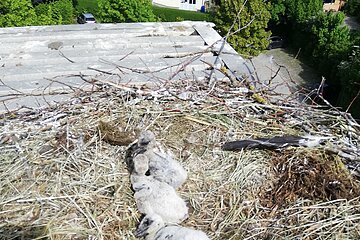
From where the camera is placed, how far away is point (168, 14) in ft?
66.8

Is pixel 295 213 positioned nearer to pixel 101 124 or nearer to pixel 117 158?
pixel 117 158

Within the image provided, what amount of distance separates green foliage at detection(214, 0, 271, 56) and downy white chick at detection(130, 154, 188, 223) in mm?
10987

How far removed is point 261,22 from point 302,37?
14.6 ft

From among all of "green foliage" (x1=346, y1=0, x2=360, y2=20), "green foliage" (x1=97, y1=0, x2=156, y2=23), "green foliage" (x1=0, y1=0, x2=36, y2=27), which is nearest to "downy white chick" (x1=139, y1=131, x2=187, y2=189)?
"green foliage" (x1=97, y1=0, x2=156, y2=23)

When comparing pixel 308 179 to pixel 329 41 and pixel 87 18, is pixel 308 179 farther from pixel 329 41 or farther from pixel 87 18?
pixel 87 18

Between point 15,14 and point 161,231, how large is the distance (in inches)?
439

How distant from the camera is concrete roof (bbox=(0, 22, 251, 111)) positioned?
10.9ft

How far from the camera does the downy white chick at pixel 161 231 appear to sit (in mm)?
1899

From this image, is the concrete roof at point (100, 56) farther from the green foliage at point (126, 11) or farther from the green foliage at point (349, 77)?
the green foliage at point (349, 77)

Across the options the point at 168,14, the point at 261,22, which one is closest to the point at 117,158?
the point at 261,22

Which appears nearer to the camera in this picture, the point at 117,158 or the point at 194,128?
the point at 117,158

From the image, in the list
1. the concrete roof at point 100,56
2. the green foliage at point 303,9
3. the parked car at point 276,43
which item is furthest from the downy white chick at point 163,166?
the green foliage at point 303,9

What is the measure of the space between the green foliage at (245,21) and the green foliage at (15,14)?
5405 millimetres

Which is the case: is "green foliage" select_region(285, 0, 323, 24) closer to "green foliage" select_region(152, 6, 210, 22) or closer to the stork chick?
"green foliage" select_region(152, 6, 210, 22)
